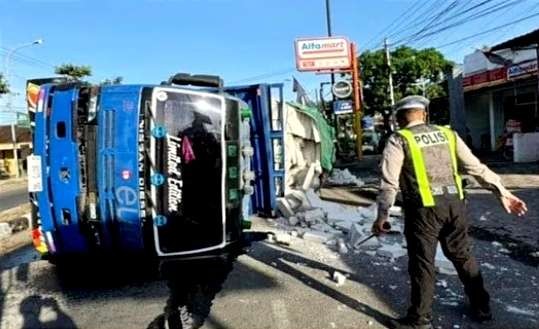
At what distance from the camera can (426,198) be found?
13.4ft

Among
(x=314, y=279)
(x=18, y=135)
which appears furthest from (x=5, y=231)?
(x=18, y=135)

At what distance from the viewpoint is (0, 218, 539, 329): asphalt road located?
447 cm

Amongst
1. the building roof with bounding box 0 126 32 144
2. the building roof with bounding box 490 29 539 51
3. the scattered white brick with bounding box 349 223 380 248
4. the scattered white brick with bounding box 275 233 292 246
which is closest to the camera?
the scattered white brick with bounding box 349 223 380 248

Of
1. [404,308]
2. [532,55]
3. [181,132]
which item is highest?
[532,55]

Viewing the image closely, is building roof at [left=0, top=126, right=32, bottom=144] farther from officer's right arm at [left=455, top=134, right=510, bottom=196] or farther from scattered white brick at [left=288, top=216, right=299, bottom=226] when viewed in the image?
officer's right arm at [left=455, top=134, right=510, bottom=196]

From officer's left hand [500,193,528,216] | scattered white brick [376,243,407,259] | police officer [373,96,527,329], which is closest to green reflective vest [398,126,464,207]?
police officer [373,96,527,329]

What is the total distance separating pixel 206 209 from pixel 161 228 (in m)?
0.46

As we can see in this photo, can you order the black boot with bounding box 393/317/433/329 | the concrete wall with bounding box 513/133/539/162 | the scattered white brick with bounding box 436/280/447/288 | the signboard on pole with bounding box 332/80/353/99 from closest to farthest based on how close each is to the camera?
1. the black boot with bounding box 393/317/433/329
2. the scattered white brick with bounding box 436/280/447/288
3. the concrete wall with bounding box 513/133/539/162
4. the signboard on pole with bounding box 332/80/353/99

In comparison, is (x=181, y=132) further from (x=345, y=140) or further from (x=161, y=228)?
(x=345, y=140)

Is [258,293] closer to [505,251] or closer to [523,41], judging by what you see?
[505,251]

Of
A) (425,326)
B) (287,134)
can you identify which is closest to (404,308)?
(425,326)

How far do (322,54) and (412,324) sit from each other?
18.6m

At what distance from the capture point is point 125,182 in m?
4.91

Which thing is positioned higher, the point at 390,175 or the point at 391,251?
the point at 390,175
